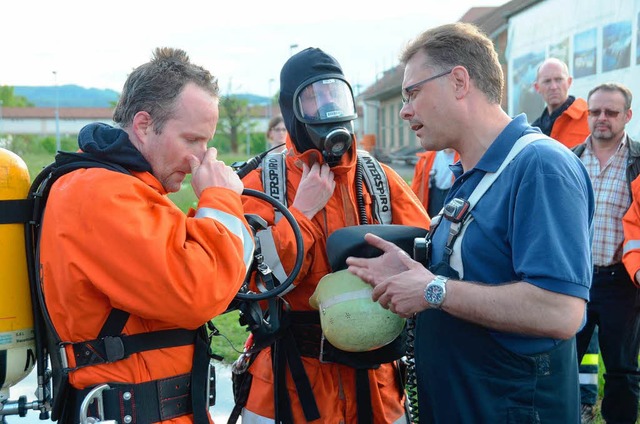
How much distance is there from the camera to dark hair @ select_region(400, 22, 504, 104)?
7.74 feet

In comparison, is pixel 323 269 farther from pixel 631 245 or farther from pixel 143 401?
pixel 631 245

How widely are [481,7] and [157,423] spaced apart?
4785 cm

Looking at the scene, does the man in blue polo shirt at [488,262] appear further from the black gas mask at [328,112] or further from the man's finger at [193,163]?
the man's finger at [193,163]

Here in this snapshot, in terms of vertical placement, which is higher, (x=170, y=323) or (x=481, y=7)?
(x=481, y=7)

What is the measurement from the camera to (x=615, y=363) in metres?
4.50

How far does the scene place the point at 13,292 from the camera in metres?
2.10

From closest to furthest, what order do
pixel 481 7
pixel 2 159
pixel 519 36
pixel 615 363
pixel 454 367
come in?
pixel 2 159 < pixel 454 367 < pixel 615 363 < pixel 519 36 < pixel 481 7

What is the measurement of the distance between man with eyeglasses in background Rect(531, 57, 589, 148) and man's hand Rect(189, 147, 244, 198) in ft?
13.7

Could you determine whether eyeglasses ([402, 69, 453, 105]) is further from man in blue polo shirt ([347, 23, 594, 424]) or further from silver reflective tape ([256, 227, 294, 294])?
silver reflective tape ([256, 227, 294, 294])

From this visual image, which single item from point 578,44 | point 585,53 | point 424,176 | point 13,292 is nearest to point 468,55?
point 13,292

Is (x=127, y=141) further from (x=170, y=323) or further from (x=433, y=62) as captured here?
(x=433, y=62)

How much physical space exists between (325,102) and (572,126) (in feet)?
11.6

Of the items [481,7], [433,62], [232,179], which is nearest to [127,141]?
[232,179]

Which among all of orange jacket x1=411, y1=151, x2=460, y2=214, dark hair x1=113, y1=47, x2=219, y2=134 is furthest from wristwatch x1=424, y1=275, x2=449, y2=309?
orange jacket x1=411, y1=151, x2=460, y2=214
